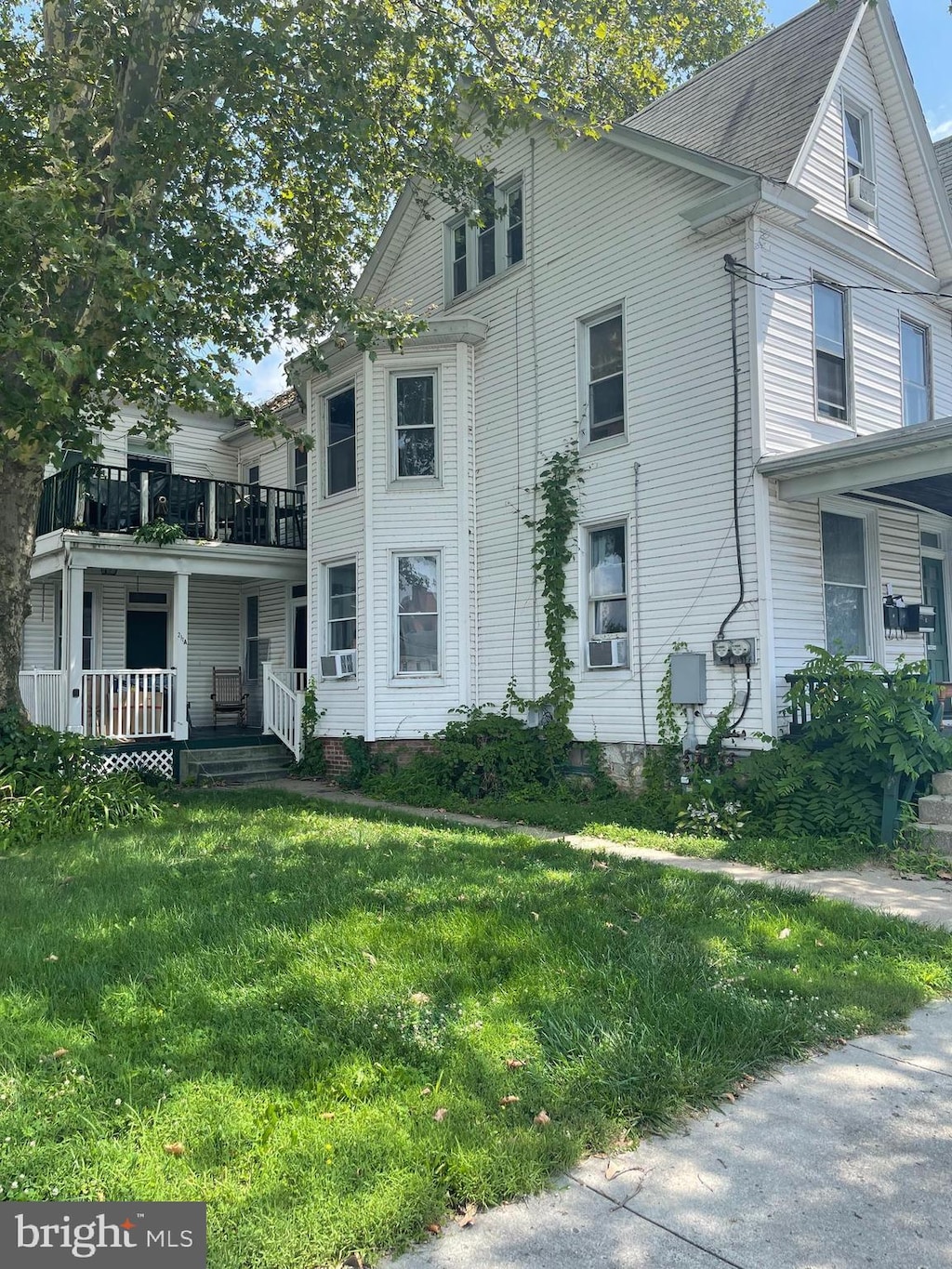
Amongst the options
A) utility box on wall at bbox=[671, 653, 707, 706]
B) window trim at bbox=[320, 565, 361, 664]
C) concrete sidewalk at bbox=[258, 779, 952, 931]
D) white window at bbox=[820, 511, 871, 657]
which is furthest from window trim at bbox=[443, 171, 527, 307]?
concrete sidewalk at bbox=[258, 779, 952, 931]

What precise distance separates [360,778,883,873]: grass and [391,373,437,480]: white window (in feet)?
16.0

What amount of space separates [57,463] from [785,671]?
7.91 metres

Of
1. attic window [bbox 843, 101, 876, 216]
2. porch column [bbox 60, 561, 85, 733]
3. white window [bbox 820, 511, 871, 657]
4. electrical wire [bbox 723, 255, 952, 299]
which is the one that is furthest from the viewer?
porch column [bbox 60, 561, 85, 733]

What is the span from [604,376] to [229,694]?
1085cm

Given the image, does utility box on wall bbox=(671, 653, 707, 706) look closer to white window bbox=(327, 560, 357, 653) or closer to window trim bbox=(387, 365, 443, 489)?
window trim bbox=(387, 365, 443, 489)

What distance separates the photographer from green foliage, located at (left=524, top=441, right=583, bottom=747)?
38.2 ft

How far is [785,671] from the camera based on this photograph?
9.52m

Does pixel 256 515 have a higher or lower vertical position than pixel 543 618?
→ higher

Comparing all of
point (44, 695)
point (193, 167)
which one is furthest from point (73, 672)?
point (193, 167)

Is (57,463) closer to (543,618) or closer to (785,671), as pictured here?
(543,618)

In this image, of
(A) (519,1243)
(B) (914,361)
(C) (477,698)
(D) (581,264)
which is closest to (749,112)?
(D) (581,264)

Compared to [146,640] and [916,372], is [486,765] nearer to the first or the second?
[916,372]

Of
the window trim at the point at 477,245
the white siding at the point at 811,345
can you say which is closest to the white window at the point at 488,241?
the window trim at the point at 477,245

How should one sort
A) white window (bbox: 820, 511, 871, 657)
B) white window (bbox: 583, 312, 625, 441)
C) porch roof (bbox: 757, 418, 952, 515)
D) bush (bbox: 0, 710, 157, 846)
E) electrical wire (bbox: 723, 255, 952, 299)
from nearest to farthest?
porch roof (bbox: 757, 418, 952, 515), bush (bbox: 0, 710, 157, 846), electrical wire (bbox: 723, 255, 952, 299), white window (bbox: 820, 511, 871, 657), white window (bbox: 583, 312, 625, 441)
